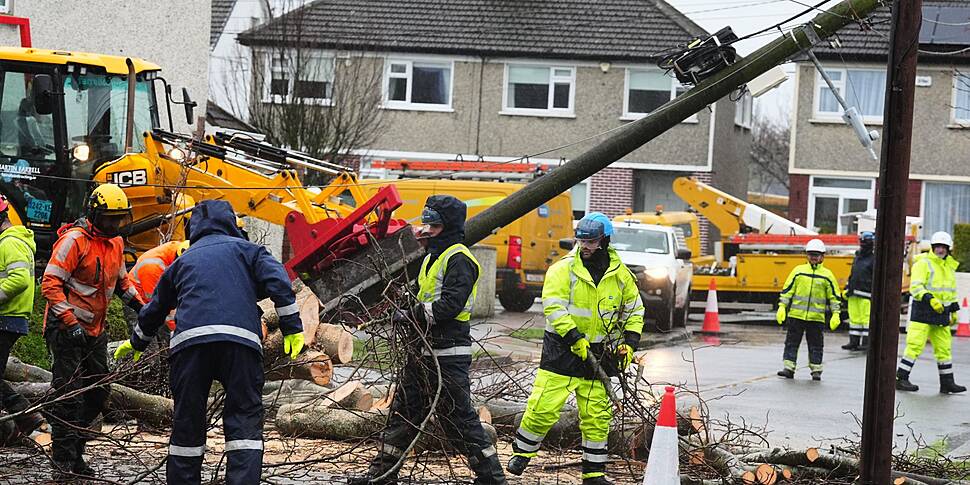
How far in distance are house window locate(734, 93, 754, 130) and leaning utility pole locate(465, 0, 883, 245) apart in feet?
75.1

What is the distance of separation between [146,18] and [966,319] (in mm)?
15911

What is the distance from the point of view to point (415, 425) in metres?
7.75

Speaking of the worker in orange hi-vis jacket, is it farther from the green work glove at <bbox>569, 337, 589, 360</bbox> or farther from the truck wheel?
the truck wheel

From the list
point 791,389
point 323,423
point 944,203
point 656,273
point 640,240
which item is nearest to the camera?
point 323,423

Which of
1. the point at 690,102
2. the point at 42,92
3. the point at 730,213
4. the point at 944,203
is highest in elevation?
the point at 690,102

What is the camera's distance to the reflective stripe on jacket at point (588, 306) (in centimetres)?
822

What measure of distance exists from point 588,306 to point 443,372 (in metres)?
1.15

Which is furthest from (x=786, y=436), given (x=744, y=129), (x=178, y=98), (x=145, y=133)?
(x=744, y=129)

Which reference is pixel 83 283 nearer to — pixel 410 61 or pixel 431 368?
pixel 431 368

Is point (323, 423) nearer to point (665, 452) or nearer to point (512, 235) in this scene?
point (665, 452)

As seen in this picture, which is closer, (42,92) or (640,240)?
(42,92)

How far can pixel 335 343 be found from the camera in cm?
1113

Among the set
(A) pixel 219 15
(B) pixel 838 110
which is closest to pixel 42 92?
(B) pixel 838 110

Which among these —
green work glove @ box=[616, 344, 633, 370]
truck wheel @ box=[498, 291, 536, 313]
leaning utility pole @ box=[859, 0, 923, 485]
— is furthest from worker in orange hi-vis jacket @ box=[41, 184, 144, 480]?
truck wheel @ box=[498, 291, 536, 313]
